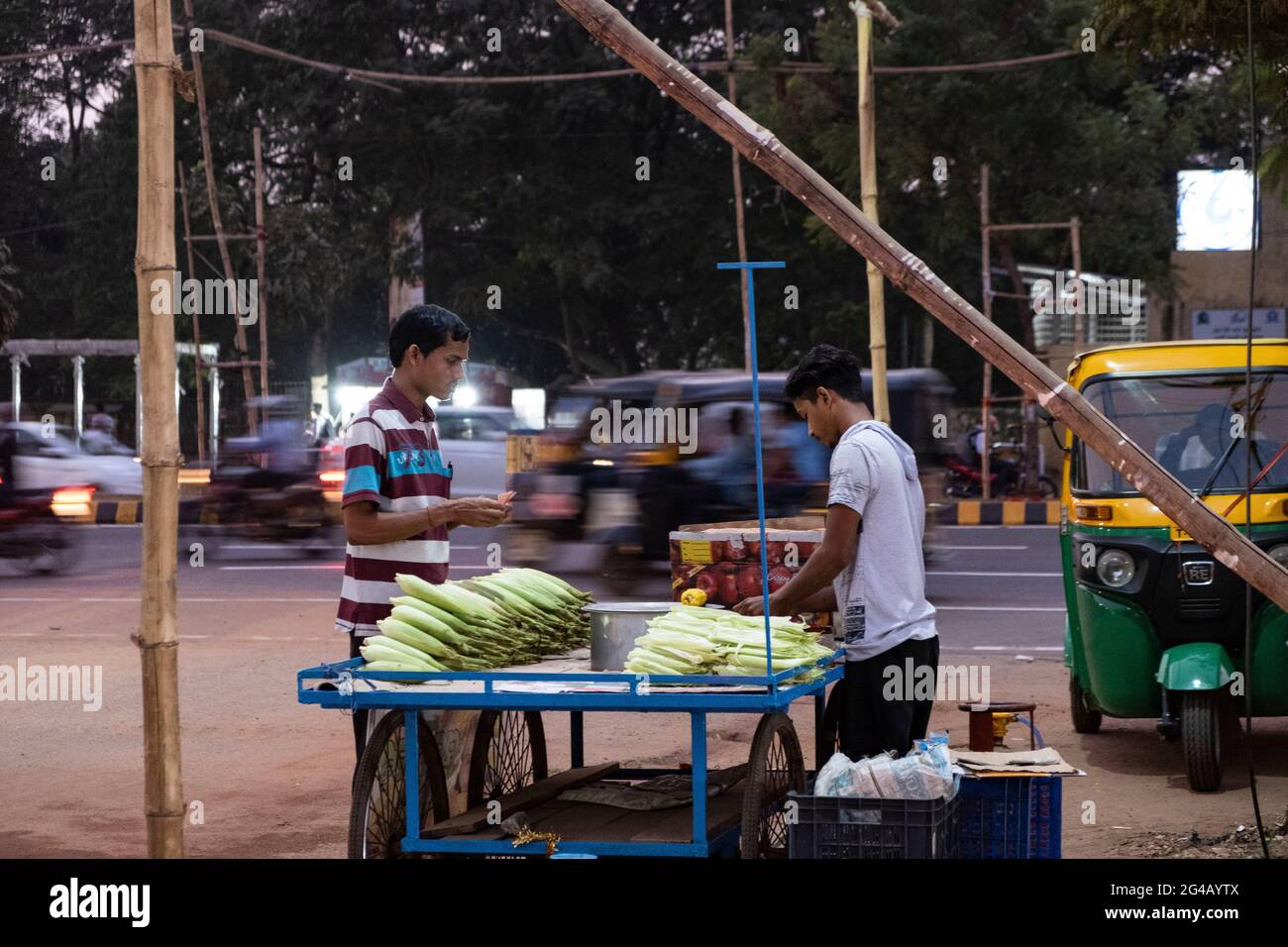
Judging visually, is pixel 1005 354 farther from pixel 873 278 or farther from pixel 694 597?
pixel 873 278

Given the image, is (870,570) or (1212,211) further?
(1212,211)

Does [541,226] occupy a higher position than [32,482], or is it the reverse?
[541,226]

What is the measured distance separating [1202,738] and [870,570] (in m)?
2.96

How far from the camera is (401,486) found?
522 cm

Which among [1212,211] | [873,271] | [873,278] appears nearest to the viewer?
[873,271]

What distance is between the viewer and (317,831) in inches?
277

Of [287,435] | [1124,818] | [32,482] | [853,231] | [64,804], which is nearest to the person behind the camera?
[853,231]

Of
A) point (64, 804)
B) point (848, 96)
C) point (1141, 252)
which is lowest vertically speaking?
point (64, 804)

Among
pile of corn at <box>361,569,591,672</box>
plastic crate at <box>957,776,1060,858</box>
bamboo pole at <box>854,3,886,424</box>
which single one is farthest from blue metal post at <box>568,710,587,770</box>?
bamboo pole at <box>854,3,886,424</box>

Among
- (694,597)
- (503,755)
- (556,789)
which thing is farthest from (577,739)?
(694,597)

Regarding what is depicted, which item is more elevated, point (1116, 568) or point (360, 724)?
point (1116, 568)

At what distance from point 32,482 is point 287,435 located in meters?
2.68

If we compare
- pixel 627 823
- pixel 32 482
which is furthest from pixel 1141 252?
pixel 627 823
